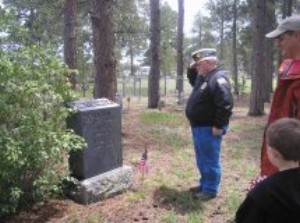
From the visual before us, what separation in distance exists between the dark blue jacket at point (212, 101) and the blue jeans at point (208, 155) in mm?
132

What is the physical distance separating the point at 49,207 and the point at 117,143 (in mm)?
1313

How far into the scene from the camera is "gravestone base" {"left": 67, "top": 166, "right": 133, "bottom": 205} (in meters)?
5.97

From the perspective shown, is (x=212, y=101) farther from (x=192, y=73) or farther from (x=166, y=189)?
(x=166, y=189)

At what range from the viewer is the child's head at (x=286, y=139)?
266cm

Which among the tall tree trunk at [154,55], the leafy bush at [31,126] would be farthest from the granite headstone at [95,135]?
the tall tree trunk at [154,55]

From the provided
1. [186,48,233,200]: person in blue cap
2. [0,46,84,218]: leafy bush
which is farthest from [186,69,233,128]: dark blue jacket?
[0,46,84,218]: leafy bush

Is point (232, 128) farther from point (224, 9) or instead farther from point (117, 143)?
point (224, 9)

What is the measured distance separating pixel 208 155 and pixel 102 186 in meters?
1.43

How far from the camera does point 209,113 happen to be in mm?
6020

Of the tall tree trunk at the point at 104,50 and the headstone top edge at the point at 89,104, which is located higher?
the tall tree trunk at the point at 104,50

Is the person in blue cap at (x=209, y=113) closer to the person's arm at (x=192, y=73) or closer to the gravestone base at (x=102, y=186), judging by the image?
the person's arm at (x=192, y=73)

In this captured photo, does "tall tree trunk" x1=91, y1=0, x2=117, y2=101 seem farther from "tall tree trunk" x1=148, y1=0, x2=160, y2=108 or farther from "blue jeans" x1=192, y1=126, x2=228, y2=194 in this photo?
"tall tree trunk" x1=148, y1=0, x2=160, y2=108


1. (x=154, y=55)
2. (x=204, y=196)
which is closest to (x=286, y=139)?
(x=204, y=196)

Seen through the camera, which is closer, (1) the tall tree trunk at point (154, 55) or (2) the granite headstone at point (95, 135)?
(2) the granite headstone at point (95, 135)
